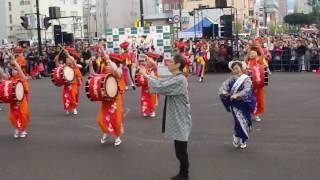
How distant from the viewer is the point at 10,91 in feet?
33.9

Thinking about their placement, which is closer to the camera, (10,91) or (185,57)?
(185,57)

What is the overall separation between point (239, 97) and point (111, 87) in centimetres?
221

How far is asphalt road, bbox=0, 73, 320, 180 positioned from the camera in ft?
24.9

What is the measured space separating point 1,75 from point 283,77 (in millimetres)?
14765

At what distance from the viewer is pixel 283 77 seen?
23141 millimetres

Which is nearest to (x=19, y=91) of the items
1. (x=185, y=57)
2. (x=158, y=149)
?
(x=158, y=149)

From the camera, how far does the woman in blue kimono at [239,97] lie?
346 inches

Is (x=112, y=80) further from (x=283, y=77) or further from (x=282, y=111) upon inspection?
(x=283, y=77)

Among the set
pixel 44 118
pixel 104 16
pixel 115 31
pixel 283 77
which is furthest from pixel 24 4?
pixel 44 118

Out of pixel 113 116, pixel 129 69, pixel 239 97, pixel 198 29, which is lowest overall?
pixel 113 116

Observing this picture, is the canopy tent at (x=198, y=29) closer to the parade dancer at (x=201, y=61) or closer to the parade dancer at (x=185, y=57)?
the parade dancer at (x=201, y=61)

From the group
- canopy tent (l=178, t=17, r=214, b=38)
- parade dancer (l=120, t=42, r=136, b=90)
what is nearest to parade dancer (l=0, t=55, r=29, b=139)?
parade dancer (l=120, t=42, r=136, b=90)

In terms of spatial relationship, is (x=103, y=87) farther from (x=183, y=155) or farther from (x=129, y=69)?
(x=129, y=69)

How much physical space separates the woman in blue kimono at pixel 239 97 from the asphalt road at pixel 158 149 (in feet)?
1.23
